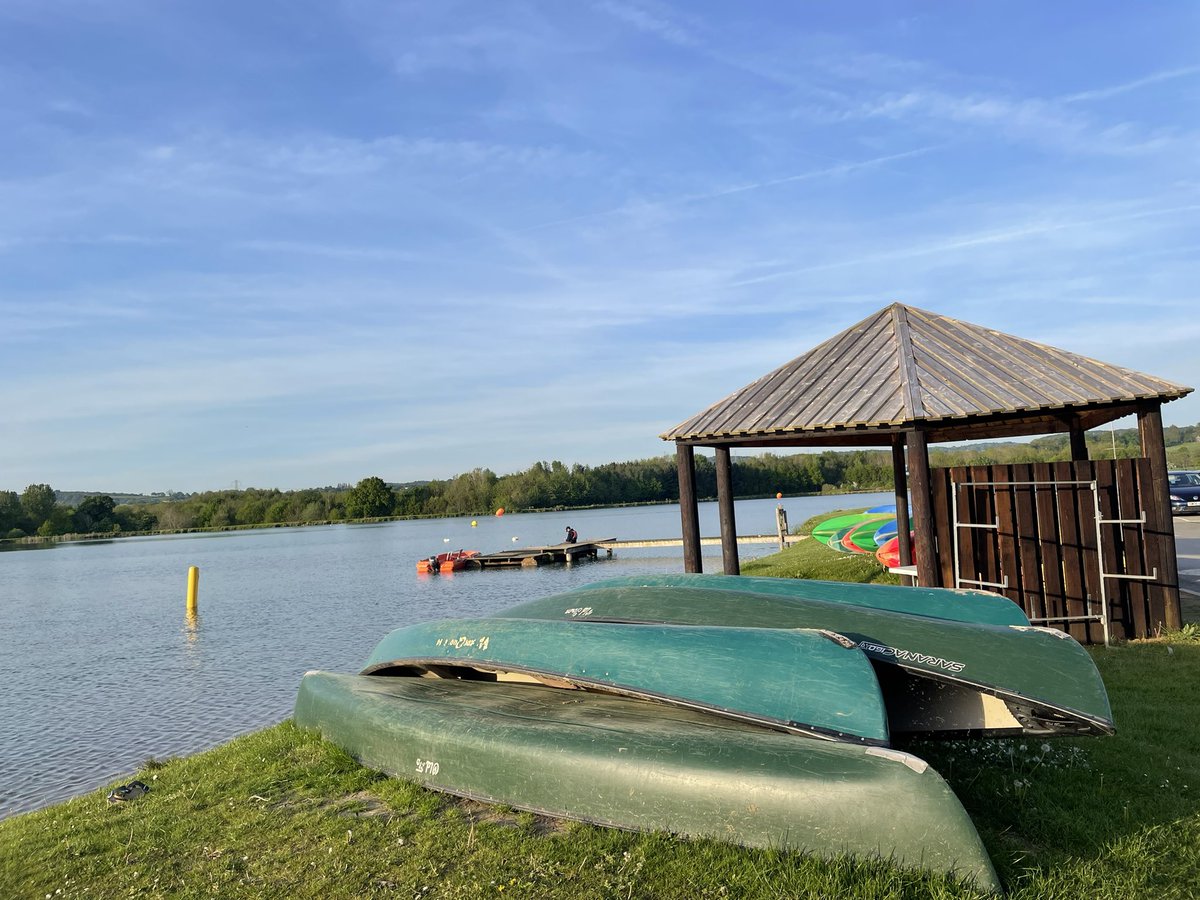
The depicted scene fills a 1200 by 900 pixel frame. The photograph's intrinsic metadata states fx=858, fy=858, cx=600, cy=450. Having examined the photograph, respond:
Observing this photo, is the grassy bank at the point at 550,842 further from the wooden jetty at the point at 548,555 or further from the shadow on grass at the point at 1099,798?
the wooden jetty at the point at 548,555

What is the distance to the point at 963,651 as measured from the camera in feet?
15.5

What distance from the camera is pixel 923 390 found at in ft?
29.1

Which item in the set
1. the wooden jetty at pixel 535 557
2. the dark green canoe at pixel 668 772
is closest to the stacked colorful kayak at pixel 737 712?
the dark green canoe at pixel 668 772

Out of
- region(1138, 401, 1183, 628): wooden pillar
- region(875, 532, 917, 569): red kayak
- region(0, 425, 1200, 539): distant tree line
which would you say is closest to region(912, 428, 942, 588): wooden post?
region(1138, 401, 1183, 628): wooden pillar

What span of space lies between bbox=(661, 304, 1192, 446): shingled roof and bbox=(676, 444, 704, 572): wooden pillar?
218 mm

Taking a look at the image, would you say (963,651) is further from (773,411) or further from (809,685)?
(773,411)

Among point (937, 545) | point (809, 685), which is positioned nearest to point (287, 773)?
point (809, 685)

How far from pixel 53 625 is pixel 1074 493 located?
2536 cm

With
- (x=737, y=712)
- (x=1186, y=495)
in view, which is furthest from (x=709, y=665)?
(x=1186, y=495)

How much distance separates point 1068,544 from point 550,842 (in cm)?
673

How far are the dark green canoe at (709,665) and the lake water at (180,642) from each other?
5602 mm

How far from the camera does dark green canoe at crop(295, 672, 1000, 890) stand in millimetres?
3611

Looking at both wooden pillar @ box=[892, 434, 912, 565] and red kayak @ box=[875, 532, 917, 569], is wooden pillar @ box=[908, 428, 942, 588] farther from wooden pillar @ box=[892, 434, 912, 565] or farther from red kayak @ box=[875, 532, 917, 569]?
red kayak @ box=[875, 532, 917, 569]

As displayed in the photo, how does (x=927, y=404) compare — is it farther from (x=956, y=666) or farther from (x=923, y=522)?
(x=956, y=666)
